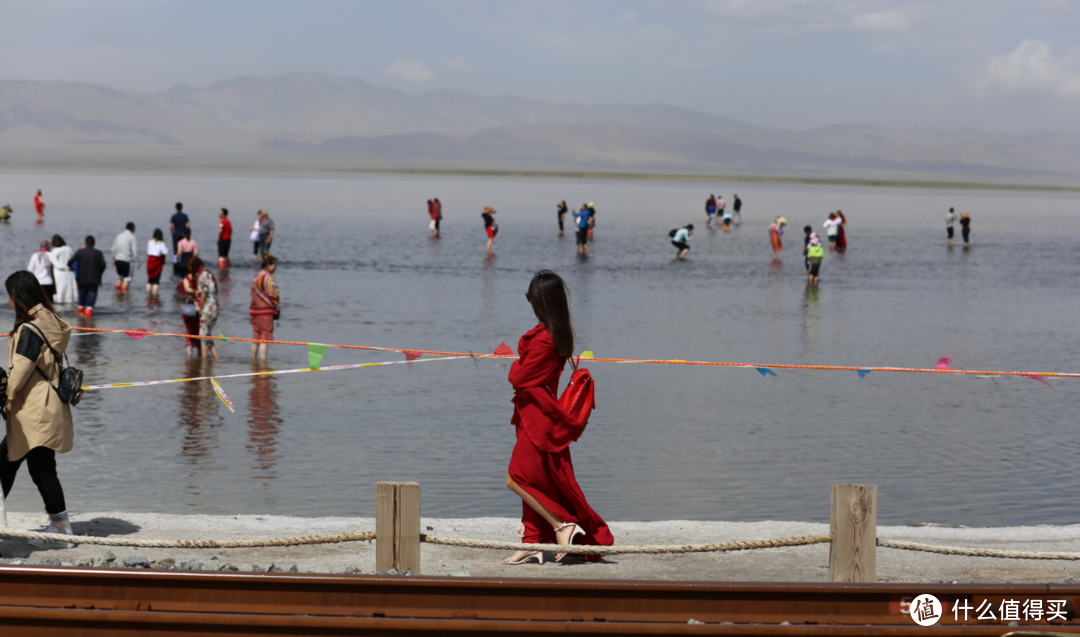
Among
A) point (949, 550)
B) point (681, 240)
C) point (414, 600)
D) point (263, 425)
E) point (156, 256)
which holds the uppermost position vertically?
point (681, 240)

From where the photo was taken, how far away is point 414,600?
511 cm

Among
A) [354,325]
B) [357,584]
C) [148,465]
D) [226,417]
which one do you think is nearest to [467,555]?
[357,584]

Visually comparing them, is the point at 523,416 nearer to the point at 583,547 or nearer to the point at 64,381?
the point at 583,547

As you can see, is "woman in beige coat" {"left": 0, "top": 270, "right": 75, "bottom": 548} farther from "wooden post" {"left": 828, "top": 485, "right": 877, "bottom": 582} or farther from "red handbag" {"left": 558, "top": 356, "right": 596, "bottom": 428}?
"wooden post" {"left": 828, "top": 485, "right": 877, "bottom": 582}

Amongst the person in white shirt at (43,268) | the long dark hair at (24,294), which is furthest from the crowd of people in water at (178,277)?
the long dark hair at (24,294)

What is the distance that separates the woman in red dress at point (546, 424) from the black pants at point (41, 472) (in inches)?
120

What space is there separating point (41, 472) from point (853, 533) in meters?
5.05

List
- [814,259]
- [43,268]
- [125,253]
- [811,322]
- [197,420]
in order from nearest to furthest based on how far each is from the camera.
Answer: [197,420] < [43,268] < [811,322] < [125,253] < [814,259]

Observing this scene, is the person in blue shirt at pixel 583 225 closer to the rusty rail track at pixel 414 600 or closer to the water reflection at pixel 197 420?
the water reflection at pixel 197 420

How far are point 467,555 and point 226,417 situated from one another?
5931 millimetres

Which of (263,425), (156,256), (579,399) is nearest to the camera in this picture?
(579,399)

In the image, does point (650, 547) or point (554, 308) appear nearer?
point (650, 547)

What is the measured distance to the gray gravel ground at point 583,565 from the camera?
647cm

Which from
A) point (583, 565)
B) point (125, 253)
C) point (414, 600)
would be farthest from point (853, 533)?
point (125, 253)
